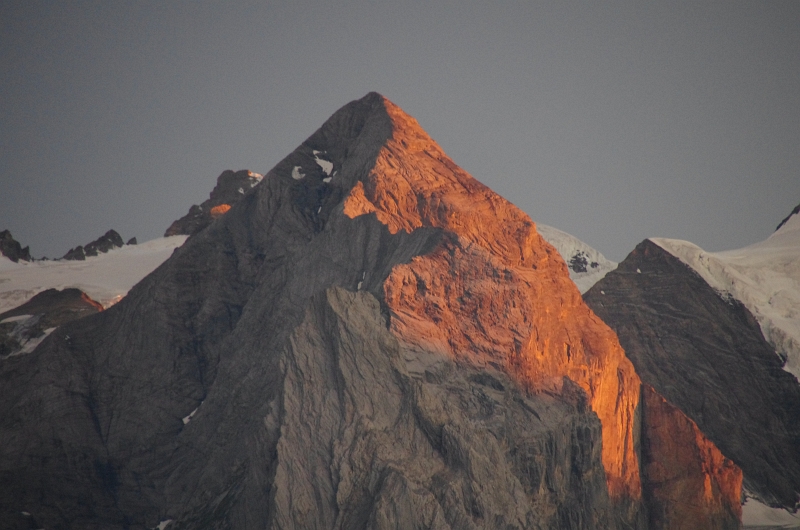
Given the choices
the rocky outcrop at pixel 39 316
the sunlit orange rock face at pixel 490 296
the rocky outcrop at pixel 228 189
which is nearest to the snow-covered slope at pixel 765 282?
the sunlit orange rock face at pixel 490 296

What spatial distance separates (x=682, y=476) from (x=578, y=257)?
62.0m

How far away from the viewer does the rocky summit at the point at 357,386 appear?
8350 cm

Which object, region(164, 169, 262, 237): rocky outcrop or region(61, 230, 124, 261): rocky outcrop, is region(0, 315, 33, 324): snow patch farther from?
region(61, 230, 124, 261): rocky outcrop

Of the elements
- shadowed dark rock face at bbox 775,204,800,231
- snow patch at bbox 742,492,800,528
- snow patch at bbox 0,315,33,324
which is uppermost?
shadowed dark rock face at bbox 775,204,800,231

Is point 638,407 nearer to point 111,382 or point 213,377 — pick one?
point 213,377

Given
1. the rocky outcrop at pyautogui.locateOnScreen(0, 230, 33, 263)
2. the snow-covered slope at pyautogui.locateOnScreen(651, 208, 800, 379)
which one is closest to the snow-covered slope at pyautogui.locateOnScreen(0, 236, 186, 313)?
the rocky outcrop at pyautogui.locateOnScreen(0, 230, 33, 263)

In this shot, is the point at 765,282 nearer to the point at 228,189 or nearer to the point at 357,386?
the point at 357,386

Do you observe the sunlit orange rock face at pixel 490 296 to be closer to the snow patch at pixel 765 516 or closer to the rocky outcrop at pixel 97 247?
the snow patch at pixel 765 516

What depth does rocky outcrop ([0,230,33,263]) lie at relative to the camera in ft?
602

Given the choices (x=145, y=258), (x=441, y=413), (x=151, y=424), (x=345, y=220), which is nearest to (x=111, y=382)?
(x=151, y=424)

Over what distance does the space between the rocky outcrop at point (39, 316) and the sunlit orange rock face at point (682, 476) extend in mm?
62670

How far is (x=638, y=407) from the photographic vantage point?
10725cm

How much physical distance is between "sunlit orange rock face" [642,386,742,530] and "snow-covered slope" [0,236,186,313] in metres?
69.3

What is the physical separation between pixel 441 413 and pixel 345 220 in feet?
82.0
